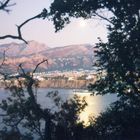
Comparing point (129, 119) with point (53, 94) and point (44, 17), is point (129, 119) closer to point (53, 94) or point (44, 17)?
point (44, 17)

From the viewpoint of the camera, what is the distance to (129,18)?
17250 mm

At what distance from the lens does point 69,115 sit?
29.5 m

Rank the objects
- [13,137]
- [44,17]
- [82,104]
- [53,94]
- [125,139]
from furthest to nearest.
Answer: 1. [53,94]
2. [82,104]
3. [13,137]
4. [44,17]
5. [125,139]

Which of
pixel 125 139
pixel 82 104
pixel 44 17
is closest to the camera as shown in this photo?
pixel 125 139

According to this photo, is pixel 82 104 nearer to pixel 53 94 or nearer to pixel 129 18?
pixel 53 94

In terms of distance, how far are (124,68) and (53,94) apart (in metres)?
19.0

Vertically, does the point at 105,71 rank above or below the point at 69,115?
above

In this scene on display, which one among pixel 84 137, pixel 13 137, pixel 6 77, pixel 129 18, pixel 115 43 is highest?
pixel 129 18

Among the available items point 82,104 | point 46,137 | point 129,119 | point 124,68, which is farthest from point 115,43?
point 82,104

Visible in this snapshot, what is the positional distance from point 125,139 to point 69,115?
42.6 ft

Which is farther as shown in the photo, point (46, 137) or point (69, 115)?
point (69, 115)

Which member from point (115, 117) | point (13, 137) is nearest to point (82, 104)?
point (13, 137)

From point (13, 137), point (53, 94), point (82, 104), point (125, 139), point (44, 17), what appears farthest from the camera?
point (53, 94)

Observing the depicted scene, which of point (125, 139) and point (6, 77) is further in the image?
point (6, 77)
